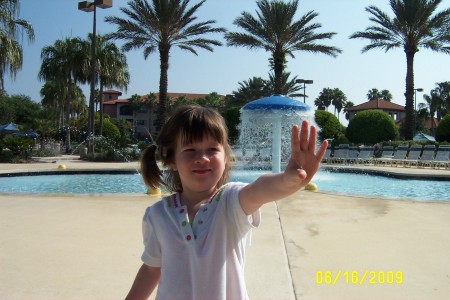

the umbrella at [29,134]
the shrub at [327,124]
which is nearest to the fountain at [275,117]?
the shrub at [327,124]

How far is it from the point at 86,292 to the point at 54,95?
147ft

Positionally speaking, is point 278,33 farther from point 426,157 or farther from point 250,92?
point 250,92

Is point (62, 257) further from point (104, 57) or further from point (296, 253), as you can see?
point (104, 57)

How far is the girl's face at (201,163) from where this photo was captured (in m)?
1.43

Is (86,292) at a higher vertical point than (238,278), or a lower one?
lower

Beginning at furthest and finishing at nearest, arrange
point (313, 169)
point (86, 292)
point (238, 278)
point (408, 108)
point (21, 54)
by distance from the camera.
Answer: point (408, 108), point (21, 54), point (86, 292), point (238, 278), point (313, 169)

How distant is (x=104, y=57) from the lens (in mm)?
29234

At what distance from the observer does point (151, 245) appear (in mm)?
1497

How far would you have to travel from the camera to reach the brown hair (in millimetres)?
1453

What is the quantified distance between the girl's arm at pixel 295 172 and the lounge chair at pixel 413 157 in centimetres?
1825

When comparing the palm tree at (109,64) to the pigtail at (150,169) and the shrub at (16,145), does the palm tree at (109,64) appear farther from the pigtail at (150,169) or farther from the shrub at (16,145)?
the pigtail at (150,169)

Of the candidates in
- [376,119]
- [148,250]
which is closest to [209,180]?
[148,250]
